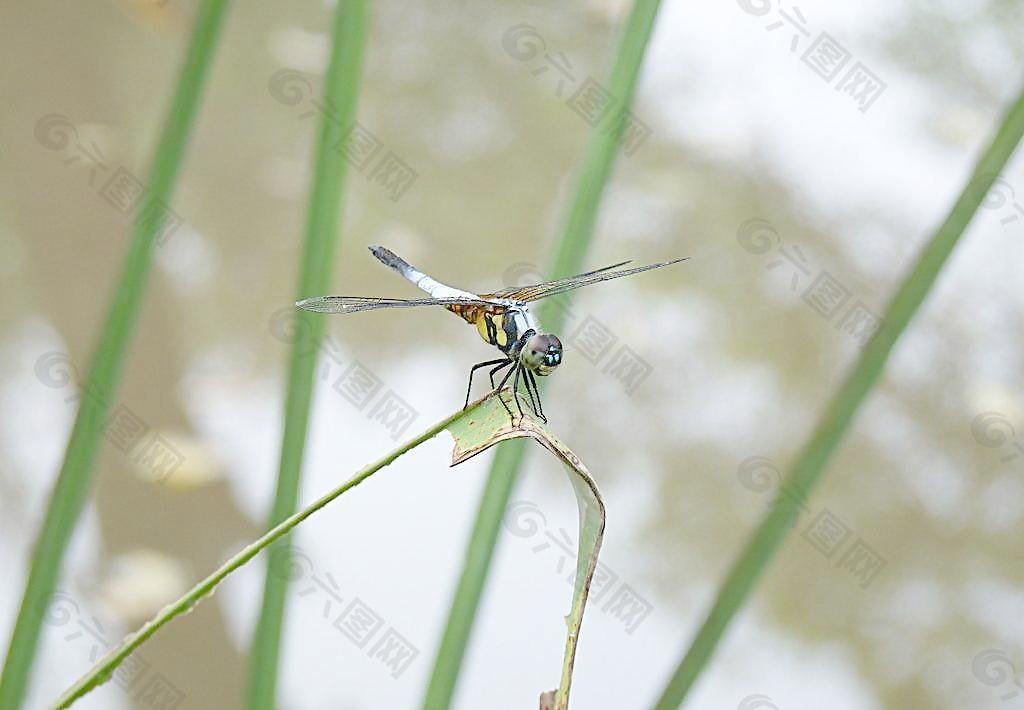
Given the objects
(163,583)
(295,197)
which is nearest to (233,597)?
(163,583)

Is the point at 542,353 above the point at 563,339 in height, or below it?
below

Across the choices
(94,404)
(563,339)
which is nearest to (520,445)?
(94,404)

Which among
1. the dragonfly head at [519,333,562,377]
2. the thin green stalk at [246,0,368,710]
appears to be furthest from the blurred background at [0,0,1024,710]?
the dragonfly head at [519,333,562,377]

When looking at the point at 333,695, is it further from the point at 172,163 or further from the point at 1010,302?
the point at 1010,302

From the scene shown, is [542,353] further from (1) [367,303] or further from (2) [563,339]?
(2) [563,339]

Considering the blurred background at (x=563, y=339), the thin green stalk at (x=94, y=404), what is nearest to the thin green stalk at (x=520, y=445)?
the thin green stalk at (x=94, y=404)
